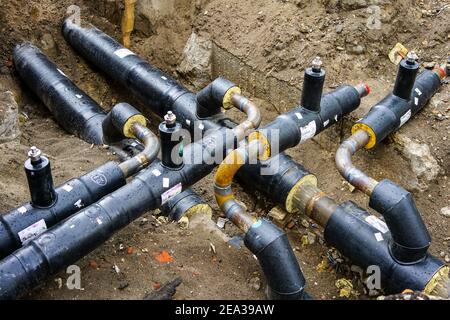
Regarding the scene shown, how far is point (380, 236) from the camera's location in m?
3.90

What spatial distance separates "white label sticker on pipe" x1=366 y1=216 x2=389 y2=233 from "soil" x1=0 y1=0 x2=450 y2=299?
549 mm

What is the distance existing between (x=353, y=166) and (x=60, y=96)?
139 inches

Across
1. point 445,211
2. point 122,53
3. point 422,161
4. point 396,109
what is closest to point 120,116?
point 122,53

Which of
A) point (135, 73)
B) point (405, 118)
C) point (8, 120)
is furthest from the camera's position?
point (135, 73)

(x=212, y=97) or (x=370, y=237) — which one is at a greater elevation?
(x=212, y=97)

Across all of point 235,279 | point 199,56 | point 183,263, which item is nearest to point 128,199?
point 183,263

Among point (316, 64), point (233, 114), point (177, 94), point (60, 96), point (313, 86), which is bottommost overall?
point (233, 114)

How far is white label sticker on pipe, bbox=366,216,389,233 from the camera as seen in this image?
3.95 metres

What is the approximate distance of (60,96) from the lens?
19.2 ft

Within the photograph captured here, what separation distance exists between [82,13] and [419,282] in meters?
5.48

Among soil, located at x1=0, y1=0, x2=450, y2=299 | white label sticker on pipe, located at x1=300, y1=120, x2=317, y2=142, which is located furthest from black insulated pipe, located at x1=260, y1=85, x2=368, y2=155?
soil, located at x1=0, y1=0, x2=450, y2=299

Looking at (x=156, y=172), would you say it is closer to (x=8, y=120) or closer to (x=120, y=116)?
(x=120, y=116)

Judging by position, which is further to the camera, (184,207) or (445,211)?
(445,211)

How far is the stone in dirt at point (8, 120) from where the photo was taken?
202 inches
